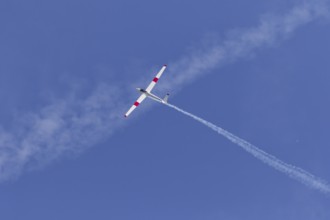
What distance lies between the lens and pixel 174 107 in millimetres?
182625

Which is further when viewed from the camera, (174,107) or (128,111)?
(128,111)

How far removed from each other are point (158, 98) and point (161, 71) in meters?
8.91

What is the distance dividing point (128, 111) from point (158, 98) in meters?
10.7

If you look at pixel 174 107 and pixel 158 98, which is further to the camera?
pixel 158 98

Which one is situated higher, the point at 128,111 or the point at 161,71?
the point at 161,71

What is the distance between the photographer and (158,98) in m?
199

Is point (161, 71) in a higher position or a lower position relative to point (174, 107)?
higher

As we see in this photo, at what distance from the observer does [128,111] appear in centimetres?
19912

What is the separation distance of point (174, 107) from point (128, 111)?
22.2m

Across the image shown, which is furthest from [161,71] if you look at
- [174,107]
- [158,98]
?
[174,107]

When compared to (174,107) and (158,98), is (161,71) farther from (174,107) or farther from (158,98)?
(174,107)

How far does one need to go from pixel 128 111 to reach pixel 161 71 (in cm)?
1696
